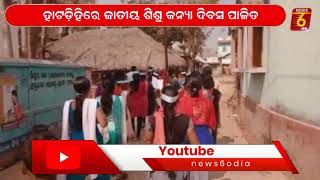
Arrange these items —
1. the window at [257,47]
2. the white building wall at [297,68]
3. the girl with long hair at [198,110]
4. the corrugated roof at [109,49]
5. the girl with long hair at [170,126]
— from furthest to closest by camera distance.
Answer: the corrugated roof at [109,49] < the window at [257,47] < the white building wall at [297,68] < the girl with long hair at [198,110] < the girl with long hair at [170,126]

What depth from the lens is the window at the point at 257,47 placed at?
25.5ft

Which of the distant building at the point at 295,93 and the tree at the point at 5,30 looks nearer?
the tree at the point at 5,30

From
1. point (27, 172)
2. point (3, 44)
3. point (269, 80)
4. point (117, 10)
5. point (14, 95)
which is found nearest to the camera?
point (117, 10)

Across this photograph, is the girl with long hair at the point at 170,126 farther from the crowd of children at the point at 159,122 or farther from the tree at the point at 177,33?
the tree at the point at 177,33

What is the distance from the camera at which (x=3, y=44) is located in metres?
4.62

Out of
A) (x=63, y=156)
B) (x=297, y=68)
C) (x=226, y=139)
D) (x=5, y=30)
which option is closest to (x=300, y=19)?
(x=297, y=68)

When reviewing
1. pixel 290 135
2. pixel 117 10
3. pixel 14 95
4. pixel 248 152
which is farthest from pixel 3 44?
pixel 290 135

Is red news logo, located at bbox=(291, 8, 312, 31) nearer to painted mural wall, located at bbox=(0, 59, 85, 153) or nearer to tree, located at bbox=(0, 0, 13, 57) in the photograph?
tree, located at bbox=(0, 0, 13, 57)

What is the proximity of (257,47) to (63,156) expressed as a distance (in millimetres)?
4920

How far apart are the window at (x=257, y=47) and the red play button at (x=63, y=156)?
460cm

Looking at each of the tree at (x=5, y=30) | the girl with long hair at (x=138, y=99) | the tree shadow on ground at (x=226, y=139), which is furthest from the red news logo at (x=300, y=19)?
the girl with long hair at (x=138, y=99)

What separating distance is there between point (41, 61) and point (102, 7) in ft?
9.45

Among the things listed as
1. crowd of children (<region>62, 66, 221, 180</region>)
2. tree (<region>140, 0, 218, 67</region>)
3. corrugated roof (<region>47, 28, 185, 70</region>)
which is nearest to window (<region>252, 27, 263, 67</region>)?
tree (<region>140, 0, 218, 67</region>)

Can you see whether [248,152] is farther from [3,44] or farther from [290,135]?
[3,44]
